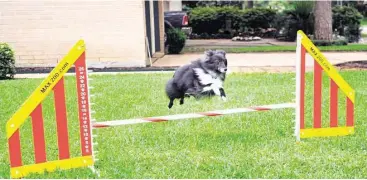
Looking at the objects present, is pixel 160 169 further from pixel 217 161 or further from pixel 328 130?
pixel 328 130

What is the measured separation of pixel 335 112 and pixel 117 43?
26.1ft

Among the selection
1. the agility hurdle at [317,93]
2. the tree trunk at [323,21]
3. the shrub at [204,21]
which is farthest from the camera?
the shrub at [204,21]

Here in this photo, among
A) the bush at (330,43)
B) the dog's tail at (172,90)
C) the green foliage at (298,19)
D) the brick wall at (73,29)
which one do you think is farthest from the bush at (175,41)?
the dog's tail at (172,90)

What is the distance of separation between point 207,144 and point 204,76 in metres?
0.86

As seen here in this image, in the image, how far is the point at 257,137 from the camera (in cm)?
555

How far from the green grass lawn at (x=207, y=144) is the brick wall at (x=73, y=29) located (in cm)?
475

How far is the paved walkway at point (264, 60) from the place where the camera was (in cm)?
1184

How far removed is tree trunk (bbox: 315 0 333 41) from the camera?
18016 mm

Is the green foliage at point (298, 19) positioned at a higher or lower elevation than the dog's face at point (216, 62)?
lower

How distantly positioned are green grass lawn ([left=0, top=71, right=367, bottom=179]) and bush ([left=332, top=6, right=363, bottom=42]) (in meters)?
13.4

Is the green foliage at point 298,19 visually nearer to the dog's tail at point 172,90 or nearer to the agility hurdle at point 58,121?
the dog's tail at point 172,90

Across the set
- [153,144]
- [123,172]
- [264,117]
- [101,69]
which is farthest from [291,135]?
[101,69]

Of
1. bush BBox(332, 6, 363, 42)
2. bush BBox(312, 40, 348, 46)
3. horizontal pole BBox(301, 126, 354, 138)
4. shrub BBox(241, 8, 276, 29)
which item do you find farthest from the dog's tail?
shrub BBox(241, 8, 276, 29)

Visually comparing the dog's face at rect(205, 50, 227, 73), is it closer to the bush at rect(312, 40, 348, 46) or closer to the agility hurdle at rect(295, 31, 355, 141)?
the agility hurdle at rect(295, 31, 355, 141)
